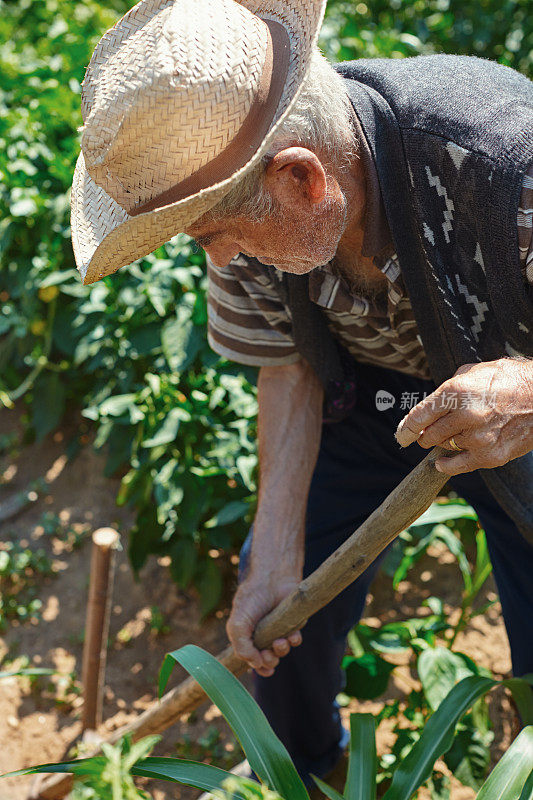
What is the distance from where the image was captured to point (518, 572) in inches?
68.2

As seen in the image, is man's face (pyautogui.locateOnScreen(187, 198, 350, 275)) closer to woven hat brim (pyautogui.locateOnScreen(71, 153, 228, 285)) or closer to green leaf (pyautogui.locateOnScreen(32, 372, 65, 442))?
woven hat brim (pyautogui.locateOnScreen(71, 153, 228, 285))

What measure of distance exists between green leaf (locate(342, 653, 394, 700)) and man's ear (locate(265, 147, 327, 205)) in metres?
1.28

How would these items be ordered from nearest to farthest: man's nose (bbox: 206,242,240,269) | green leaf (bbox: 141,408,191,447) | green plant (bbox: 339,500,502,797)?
man's nose (bbox: 206,242,240,269)
green plant (bbox: 339,500,502,797)
green leaf (bbox: 141,408,191,447)

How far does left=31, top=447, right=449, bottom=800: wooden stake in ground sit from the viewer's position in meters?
1.25

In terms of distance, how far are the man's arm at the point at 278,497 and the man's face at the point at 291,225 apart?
1.44 feet

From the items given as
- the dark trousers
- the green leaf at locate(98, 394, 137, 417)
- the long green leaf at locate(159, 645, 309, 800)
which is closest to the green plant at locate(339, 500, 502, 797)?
the dark trousers

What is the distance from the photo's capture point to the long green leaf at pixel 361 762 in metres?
1.42

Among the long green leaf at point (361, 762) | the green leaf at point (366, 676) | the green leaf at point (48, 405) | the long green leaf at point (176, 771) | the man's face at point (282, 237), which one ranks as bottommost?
the green leaf at point (48, 405)

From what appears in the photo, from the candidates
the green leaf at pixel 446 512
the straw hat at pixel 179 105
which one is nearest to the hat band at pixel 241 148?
the straw hat at pixel 179 105

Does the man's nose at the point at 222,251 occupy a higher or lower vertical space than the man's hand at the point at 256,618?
higher

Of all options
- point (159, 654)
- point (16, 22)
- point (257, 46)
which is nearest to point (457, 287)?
point (257, 46)

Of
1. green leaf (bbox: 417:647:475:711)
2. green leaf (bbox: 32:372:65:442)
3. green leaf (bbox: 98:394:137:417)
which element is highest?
green leaf (bbox: 98:394:137:417)

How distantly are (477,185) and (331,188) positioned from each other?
0.24 m

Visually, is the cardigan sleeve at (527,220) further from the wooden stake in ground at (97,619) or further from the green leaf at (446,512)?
the wooden stake in ground at (97,619)
